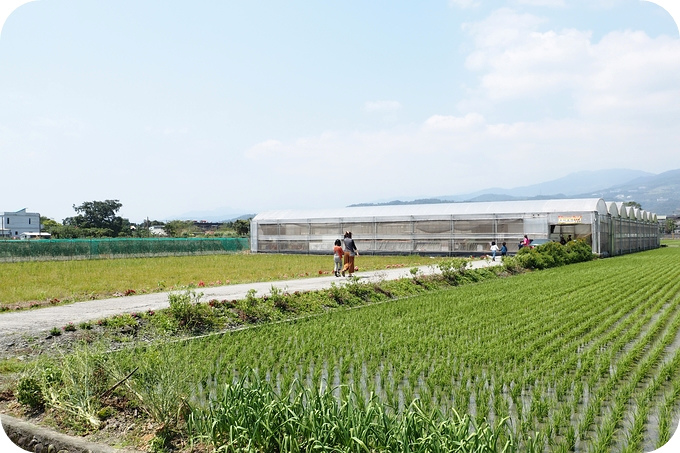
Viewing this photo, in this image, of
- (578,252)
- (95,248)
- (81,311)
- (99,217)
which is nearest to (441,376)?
(81,311)

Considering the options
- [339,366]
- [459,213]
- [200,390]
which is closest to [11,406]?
[200,390]

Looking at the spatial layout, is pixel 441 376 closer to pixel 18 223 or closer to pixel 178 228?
pixel 18 223

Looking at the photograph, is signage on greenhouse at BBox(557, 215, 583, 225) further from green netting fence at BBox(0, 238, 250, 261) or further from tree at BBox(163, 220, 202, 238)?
tree at BBox(163, 220, 202, 238)

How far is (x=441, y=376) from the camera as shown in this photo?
23.1 feet

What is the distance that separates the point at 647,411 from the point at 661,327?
18.5ft

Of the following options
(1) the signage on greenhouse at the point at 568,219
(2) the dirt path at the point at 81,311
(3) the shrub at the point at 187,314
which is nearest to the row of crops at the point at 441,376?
(3) the shrub at the point at 187,314

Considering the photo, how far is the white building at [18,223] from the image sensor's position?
62.4m

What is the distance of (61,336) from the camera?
30.8ft

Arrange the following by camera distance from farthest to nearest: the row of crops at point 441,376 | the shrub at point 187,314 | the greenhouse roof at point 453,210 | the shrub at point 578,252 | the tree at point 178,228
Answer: the tree at point 178,228 < the greenhouse roof at point 453,210 < the shrub at point 578,252 < the shrub at point 187,314 < the row of crops at point 441,376

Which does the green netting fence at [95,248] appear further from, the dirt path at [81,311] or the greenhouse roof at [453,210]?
the dirt path at [81,311]

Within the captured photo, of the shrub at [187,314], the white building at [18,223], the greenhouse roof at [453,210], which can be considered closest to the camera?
the shrub at [187,314]

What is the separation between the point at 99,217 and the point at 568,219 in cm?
5355

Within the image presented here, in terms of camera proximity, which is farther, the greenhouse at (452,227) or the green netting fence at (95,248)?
the greenhouse at (452,227)

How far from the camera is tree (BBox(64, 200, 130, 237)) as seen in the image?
6706 centimetres
